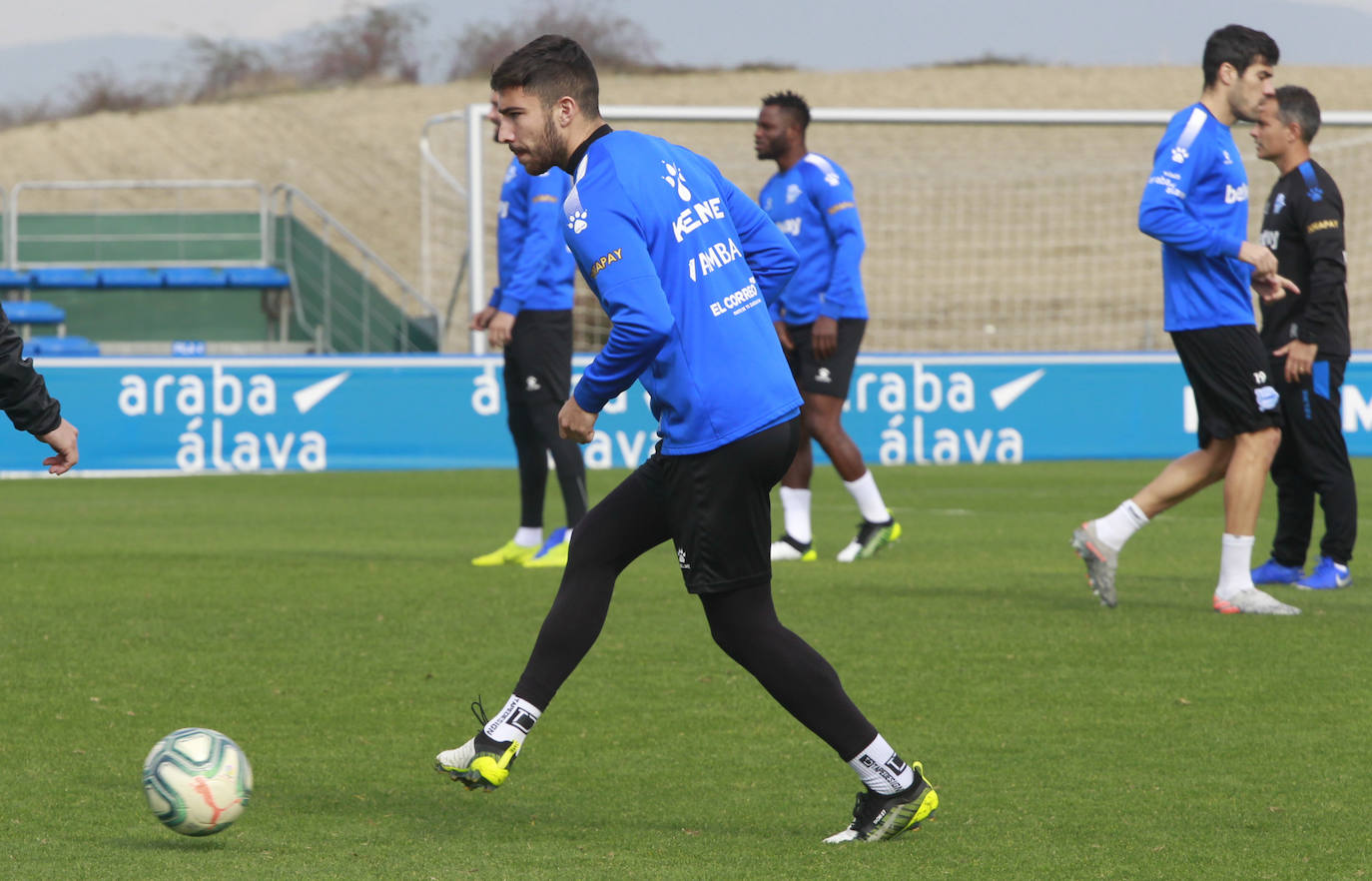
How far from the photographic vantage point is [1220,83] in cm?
727

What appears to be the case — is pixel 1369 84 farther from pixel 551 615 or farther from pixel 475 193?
pixel 551 615

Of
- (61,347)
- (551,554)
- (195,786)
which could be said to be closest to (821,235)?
(551,554)

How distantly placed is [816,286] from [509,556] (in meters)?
2.10

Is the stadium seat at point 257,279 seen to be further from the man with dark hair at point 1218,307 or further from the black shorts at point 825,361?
the man with dark hair at point 1218,307

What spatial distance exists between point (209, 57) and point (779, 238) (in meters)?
52.5

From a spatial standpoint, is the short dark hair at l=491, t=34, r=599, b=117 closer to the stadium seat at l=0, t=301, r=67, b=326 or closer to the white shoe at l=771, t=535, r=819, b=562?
the white shoe at l=771, t=535, r=819, b=562

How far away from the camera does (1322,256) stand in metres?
7.79

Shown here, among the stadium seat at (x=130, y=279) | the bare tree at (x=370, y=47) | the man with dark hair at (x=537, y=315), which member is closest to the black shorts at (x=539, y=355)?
the man with dark hair at (x=537, y=315)

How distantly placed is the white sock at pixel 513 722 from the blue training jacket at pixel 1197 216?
375 cm

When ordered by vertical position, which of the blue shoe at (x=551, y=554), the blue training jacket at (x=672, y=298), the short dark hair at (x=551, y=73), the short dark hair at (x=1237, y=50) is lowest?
the blue shoe at (x=551, y=554)

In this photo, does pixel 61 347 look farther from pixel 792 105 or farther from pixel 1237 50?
pixel 1237 50

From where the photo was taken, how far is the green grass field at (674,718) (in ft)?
13.1

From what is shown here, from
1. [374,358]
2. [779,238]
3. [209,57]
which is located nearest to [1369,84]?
[209,57]

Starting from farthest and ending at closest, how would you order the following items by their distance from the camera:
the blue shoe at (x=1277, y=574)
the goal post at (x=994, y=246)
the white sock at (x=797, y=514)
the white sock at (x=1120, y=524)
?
the goal post at (x=994, y=246), the white sock at (x=797, y=514), the blue shoe at (x=1277, y=574), the white sock at (x=1120, y=524)
